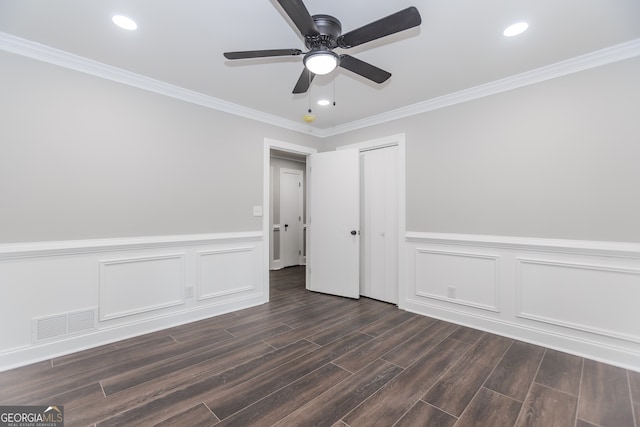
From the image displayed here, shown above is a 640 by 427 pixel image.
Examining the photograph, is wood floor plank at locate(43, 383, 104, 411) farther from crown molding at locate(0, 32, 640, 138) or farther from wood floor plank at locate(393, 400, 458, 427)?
crown molding at locate(0, 32, 640, 138)

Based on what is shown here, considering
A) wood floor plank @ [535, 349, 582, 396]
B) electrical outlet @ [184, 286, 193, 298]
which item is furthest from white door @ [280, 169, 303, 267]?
wood floor plank @ [535, 349, 582, 396]

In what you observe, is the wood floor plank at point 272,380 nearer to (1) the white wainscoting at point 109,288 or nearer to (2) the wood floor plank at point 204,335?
(2) the wood floor plank at point 204,335

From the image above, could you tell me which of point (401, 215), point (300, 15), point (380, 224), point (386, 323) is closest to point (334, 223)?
point (380, 224)

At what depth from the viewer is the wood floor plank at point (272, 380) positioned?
1808mm

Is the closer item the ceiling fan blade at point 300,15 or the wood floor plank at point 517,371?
the ceiling fan blade at point 300,15

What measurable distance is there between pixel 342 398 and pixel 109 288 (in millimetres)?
2346

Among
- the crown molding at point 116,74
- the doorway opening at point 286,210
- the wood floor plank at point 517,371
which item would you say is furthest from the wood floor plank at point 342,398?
the doorway opening at point 286,210

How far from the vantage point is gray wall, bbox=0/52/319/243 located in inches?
89.7

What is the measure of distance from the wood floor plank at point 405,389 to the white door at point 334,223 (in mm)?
1620

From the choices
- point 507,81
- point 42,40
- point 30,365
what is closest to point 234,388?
point 30,365

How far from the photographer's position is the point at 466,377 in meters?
2.12

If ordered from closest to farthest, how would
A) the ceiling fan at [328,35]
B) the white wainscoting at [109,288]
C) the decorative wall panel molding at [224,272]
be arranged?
the ceiling fan at [328,35], the white wainscoting at [109,288], the decorative wall panel molding at [224,272]

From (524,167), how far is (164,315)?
400cm

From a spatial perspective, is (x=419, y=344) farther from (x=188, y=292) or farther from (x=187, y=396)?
(x=188, y=292)
